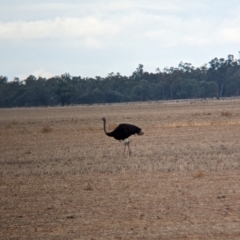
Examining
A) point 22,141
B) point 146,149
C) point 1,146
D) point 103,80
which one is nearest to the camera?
point 146,149

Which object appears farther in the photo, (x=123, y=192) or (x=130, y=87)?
(x=130, y=87)

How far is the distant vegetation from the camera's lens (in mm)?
120625

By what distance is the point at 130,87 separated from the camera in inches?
5177

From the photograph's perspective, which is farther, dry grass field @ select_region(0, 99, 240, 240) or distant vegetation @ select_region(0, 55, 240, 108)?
distant vegetation @ select_region(0, 55, 240, 108)

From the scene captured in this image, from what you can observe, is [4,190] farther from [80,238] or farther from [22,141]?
[22,141]

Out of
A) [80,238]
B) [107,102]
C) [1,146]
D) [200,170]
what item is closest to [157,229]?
[80,238]

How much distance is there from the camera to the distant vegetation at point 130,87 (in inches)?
4749

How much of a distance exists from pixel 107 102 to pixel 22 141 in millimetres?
93868

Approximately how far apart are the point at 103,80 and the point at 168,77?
15.4 metres

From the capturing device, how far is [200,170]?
15062 mm

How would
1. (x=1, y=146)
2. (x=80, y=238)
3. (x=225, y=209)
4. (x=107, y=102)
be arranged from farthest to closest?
(x=107, y=102) < (x=1, y=146) < (x=225, y=209) < (x=80, y=238)

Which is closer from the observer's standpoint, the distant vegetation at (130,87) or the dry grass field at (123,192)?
the dry grass field at (123,192)

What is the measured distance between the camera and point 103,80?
138625 mm

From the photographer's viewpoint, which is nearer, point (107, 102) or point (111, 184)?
point (111, 184)
